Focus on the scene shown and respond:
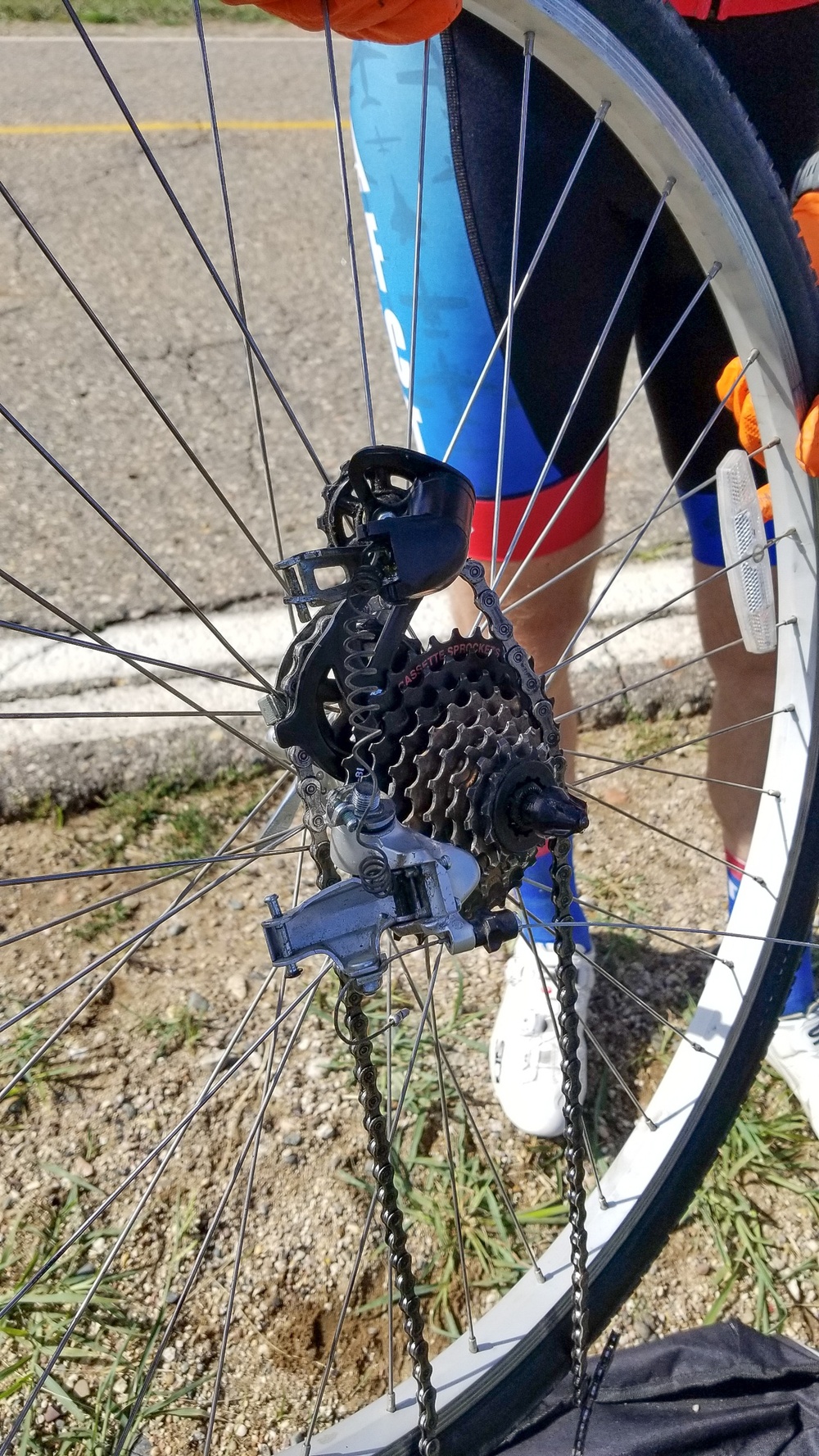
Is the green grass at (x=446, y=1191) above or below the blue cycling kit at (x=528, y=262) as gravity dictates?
below

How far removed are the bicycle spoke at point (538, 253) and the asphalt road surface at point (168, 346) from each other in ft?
3.42

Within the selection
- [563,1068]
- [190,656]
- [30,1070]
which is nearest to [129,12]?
[190,656]

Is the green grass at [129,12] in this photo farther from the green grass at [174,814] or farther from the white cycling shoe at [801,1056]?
the white cycling shoe at [801,1056]

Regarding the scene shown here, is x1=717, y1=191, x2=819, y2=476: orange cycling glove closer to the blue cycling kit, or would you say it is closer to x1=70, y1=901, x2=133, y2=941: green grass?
the blue cycling kit

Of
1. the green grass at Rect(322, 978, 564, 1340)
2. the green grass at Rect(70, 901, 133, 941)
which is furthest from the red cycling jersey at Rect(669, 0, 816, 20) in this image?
the green grass at Rect(70, 901, 133, 941)

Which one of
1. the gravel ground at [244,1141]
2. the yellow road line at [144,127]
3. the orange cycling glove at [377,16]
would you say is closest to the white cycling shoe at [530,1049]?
the gravel ground at [244,1141]

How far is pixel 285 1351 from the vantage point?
1188 millimetres

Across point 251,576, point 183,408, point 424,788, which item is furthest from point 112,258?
point 424,788

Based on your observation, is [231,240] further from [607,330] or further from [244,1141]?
[244,1141]

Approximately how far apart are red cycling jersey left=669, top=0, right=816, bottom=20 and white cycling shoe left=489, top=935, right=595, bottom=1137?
965 millimetres

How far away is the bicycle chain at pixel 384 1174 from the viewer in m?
0.86

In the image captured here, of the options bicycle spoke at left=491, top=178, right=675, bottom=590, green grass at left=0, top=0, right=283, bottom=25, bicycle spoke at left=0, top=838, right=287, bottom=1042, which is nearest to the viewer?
bicycle spoke at left=0, top=838, right=287, bottom=1042

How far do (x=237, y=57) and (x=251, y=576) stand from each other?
14.9 feet

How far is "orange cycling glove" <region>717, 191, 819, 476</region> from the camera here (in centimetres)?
101
